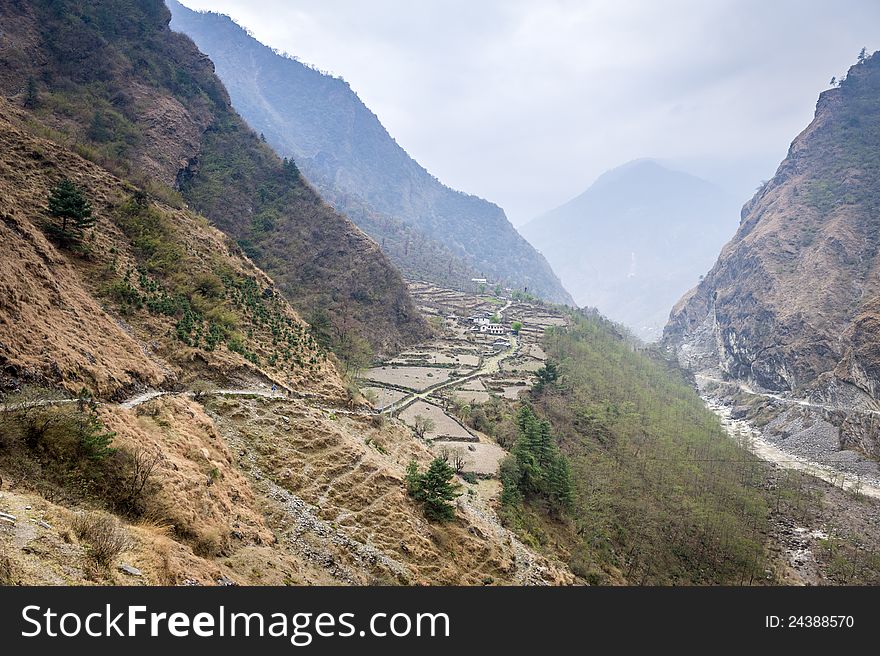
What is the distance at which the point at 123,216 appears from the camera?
27.8 m

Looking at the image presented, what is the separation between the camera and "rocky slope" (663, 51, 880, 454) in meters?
76.5

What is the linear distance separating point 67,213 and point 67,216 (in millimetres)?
233

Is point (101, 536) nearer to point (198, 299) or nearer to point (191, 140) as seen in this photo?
point (198, 299)

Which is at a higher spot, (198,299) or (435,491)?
(198,299)

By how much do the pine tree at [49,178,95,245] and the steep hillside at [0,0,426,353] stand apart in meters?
21.5

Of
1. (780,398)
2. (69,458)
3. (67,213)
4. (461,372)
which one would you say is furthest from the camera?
(780,398)

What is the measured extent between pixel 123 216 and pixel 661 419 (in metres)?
60.4

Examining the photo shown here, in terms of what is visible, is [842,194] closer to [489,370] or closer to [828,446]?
[828,446]

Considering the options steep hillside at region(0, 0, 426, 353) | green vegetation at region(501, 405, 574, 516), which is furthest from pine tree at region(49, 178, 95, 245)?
green vegetation at region(501, 405, 574, 516)

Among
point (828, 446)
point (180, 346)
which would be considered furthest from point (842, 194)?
point (180, 346)

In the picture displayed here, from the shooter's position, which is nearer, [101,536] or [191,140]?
[101,536]

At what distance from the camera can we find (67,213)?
73.2 ft

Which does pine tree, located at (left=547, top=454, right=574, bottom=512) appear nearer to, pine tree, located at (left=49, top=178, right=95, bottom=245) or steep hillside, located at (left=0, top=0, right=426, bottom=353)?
steep hillside, located at (left=0, top=0, right=426, bottom=353)

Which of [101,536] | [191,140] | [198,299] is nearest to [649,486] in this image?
[198,299]
